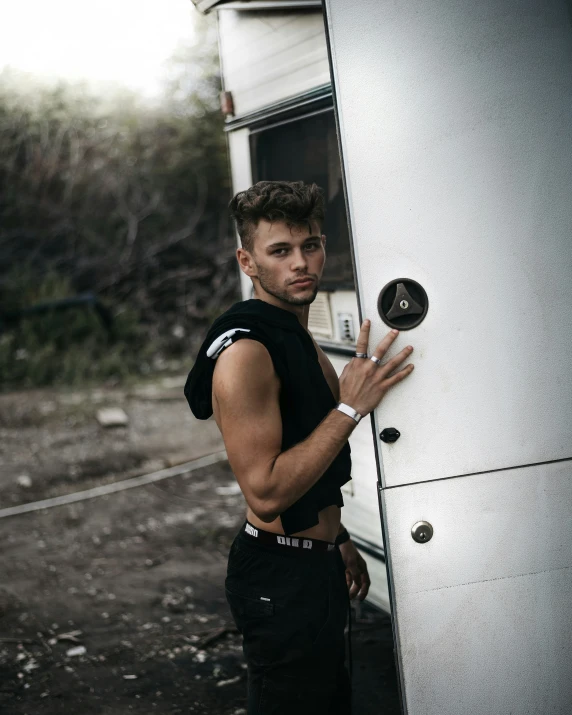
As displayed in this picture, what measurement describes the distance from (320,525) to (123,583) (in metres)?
2.72

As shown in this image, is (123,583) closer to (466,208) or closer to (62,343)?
(466,208)

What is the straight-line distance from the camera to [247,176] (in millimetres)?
4090

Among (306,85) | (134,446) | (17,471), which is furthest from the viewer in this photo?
(134,446)

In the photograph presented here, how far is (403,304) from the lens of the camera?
6.76 feet

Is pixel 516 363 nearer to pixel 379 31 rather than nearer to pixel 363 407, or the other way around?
pixel 363 407

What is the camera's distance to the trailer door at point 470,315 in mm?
2033

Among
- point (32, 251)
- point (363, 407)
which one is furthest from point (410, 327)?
point (32, 251)

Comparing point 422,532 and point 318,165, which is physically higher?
point 318,165

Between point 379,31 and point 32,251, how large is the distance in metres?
10.1

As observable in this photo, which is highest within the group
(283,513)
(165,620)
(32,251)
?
(32,251)

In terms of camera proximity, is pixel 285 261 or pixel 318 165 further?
pixel 318 165

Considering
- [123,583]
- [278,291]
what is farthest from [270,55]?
[123,583]

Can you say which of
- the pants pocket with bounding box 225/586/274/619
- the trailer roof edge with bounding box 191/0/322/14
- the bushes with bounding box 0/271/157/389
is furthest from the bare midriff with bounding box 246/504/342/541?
the bushes with bounding box 0/271/157/389

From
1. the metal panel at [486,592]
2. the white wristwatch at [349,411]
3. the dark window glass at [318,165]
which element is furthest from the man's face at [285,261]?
the dark window glass at [318,165]
